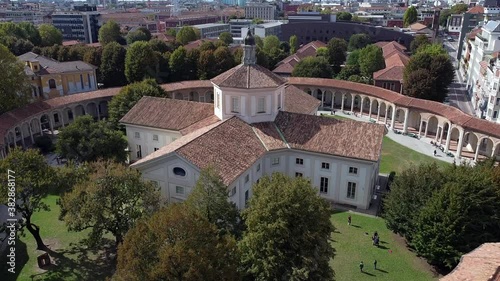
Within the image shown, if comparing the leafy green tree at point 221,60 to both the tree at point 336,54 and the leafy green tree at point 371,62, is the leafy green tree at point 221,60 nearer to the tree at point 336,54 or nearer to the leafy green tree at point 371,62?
the tree at point 336,54

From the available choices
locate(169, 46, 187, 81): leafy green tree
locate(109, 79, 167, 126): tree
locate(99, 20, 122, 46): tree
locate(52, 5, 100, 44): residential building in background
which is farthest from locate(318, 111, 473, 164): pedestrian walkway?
locate(52, 5, 100, 44): residential building in background

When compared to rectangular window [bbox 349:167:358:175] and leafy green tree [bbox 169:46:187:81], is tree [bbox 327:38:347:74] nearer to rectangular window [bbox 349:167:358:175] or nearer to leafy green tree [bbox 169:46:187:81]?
leafy green tree [bbox 169:46:187:81]

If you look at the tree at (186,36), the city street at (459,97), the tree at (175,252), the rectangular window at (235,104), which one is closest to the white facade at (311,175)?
the rectangular window at (235,104)

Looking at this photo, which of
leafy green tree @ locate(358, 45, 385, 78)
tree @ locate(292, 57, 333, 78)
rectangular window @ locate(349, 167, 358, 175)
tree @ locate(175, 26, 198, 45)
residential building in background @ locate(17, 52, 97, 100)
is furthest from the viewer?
tree @ locate(175, 26, 198, 45)

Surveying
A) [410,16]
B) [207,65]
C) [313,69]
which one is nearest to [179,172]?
[207,65]

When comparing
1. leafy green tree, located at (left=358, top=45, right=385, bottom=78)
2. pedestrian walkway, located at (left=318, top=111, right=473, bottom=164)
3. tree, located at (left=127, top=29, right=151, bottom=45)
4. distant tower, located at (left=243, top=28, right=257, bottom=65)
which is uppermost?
distant tower, located at (left=243, top=28, right=257, bottom=65)

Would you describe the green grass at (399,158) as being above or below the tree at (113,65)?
below
